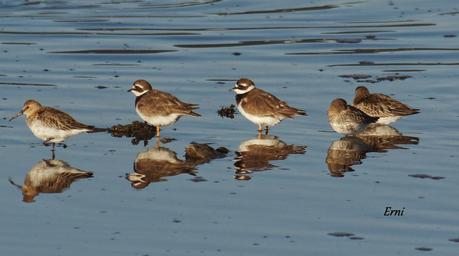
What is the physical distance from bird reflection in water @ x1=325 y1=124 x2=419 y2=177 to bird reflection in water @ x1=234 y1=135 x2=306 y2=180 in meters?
→ 0.57

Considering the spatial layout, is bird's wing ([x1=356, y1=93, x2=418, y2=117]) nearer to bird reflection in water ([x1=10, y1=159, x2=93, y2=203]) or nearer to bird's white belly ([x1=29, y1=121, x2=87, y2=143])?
bird's white belly ([x1=29, y1=121, x2=87, y2=143])

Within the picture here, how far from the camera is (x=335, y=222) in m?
12.9

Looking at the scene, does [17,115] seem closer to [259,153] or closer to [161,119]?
[161,119]

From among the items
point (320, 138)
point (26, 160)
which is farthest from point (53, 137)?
point (320, 138)

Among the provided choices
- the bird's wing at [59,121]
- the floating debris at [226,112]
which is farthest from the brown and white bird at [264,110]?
the bird's wing at [59,121]

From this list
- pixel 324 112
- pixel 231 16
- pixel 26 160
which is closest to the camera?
Answer: pixel 26 160

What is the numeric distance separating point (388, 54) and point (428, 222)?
13.2 metres

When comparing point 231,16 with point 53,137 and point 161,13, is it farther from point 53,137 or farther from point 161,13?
point 53,137

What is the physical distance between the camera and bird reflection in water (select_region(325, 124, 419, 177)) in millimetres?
15875

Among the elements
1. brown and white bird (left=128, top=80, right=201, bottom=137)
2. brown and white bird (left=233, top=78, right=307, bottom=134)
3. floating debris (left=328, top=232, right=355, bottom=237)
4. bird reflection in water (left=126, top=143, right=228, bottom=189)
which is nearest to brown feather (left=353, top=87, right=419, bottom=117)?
brown and white bird (left=233, top=78, right=307, bottom=134)

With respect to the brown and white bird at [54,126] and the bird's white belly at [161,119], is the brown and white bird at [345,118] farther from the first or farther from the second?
the brown and white bird at [54,126]

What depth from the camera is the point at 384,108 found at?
61.4 feet

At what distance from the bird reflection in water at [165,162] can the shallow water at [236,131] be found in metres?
0.13

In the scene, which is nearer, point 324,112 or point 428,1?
point 324,112
